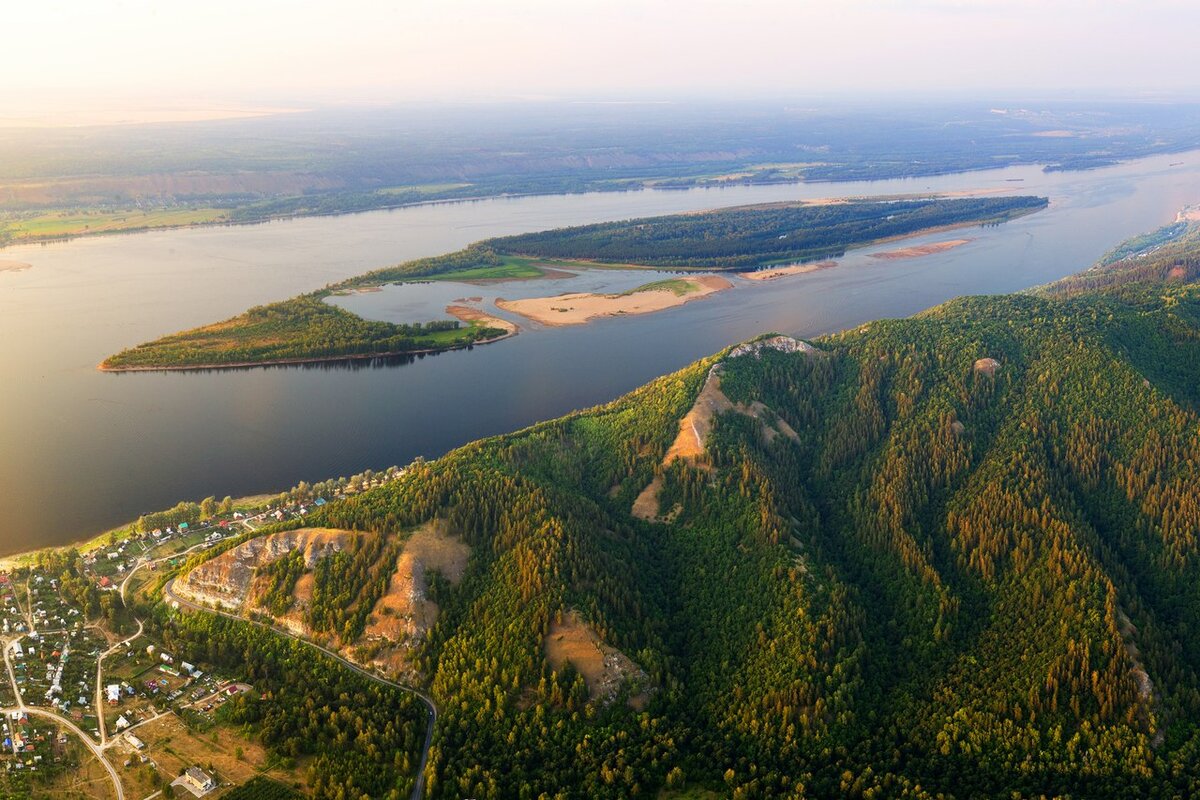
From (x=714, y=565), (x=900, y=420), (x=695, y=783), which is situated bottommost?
(x=695, y=783)

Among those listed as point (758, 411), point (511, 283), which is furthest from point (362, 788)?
point (511, 283)

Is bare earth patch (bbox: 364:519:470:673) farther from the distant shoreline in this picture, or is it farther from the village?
the distant shoreline

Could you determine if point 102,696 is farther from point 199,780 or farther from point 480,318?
point 480,318

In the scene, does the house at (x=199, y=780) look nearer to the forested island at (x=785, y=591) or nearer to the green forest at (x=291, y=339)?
the forested island at (x=785, y=591)

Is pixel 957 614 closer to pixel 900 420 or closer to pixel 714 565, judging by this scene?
pixel 714 565

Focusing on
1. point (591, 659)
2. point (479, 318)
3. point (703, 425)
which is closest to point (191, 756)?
point (591, 659)

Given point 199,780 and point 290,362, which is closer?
point 199,780
